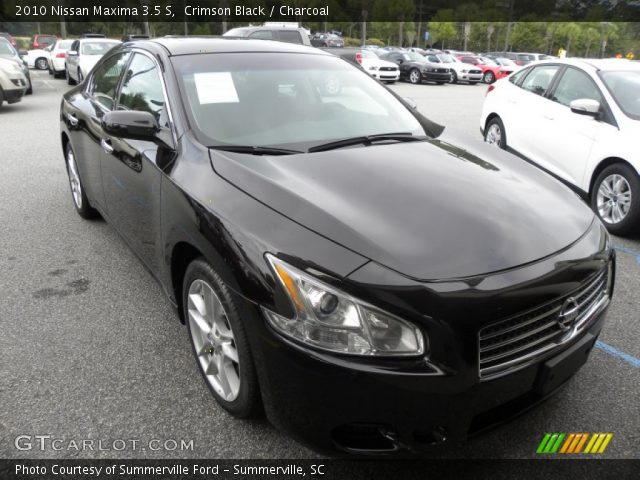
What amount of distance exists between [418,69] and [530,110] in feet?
59.8

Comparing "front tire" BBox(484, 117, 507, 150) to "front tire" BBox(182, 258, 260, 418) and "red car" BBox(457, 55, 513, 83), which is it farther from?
"red car" BBox(457, 55, 513, 83)

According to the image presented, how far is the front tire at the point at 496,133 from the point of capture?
6715 mm

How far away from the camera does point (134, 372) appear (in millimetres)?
2711

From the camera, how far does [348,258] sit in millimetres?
1825

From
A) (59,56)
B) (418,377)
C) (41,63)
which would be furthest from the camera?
(41,63)

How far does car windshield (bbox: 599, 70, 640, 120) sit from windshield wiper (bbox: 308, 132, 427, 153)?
2979 millimetres

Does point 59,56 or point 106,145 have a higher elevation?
point 59,56

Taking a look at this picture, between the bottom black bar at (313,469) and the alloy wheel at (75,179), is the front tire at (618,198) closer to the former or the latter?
the bottom black bar at (313,469)

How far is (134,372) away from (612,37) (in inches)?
3389

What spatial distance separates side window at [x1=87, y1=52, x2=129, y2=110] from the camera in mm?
3693

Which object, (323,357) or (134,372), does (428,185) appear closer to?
(323,357)

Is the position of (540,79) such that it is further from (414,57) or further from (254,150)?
(414,57)

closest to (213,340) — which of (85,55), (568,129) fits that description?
Result: (568,129)
